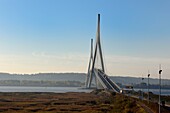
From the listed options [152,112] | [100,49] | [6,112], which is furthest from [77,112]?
[100,49]

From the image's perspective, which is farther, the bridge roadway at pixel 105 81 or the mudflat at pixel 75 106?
the bridge roadway at pixel 105 81

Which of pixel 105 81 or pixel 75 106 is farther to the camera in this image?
pixel 105 81

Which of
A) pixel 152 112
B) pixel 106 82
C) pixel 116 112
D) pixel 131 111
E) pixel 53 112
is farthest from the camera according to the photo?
pixel 106 82

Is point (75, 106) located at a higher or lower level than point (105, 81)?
lower

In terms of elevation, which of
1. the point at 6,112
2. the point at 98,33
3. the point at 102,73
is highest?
the point at 98,33

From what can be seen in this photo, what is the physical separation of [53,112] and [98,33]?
85.0m

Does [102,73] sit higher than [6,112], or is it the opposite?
[102,73]

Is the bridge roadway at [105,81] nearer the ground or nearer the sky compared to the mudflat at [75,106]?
nearer the sky

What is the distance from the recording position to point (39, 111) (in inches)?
2518

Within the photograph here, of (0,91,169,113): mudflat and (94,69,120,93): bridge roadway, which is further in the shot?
(94,69,120,93): bridge roadway

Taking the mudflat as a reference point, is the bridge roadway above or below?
above

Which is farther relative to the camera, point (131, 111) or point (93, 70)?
point (93, 70)

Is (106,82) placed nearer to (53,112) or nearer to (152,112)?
(53,112)

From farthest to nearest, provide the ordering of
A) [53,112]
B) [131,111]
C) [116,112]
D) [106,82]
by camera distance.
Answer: [106,82]
[53,112]
[116,112]
[131,111]
